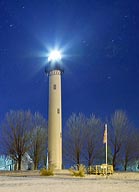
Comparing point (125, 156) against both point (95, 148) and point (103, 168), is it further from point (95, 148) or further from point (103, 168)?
point (103, 168)

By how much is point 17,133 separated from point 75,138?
925 cm

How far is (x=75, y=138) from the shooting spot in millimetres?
54000

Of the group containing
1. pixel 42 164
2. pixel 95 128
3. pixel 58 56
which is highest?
pixel 58 56

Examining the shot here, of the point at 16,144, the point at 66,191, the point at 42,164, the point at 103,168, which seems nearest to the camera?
the point at 66,191

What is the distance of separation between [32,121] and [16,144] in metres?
5.99

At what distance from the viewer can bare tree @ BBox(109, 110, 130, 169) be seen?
51875mm

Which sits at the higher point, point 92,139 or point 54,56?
point 54,56

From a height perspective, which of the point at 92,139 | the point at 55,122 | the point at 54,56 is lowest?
the point at 92,139

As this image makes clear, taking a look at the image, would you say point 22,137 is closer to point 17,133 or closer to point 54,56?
point 17,133

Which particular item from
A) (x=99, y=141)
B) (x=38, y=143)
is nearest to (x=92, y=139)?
(x=99, y=141)

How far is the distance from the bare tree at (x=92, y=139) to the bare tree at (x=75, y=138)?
81 centimetres

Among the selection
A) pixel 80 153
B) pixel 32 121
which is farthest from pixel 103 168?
pixel 32 121

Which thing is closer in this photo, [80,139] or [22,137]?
[22,137]

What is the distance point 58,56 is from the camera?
5316 cm
